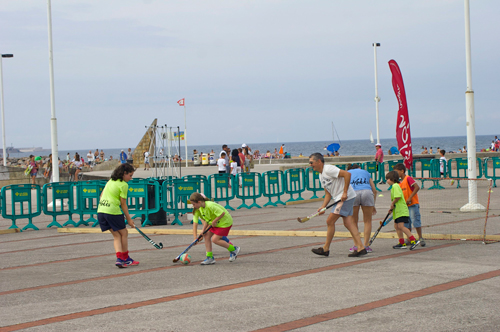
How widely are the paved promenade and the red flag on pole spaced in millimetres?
4865

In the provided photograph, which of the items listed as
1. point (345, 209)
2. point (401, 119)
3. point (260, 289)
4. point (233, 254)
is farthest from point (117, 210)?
point (401, 119)

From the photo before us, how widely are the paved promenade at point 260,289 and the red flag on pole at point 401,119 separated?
486cm

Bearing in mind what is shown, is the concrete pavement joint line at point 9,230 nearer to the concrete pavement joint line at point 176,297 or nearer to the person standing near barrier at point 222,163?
the concrete pavement joint line at point 176,297

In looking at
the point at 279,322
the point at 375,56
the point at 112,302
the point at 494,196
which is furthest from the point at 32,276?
the point at 375,56

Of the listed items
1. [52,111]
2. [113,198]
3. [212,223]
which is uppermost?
[52,111]

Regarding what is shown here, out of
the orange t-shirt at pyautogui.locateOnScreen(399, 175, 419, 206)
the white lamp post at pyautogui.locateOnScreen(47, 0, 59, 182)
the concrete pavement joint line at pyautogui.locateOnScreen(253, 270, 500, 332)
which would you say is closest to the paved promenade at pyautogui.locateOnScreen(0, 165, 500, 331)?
the concrete pavement joint line at pyautogui.locateOnScreen(253, 270, 500, 332)

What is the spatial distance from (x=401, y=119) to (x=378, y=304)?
9.82 m

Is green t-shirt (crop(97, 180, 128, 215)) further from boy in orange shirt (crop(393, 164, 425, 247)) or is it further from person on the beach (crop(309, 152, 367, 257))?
boy in orange shirt (crop(393, 164, 425, 247))

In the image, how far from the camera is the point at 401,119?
14938mm

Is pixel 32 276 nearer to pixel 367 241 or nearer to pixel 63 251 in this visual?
pixel 63 251

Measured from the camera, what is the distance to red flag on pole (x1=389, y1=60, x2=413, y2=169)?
14.8 meters

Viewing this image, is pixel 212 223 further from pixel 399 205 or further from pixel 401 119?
pixel 401 119

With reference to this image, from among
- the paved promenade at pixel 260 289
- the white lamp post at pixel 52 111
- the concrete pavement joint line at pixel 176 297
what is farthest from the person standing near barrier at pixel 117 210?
the white lamp post at pixel 52 111

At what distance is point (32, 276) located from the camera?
8.09 metres
